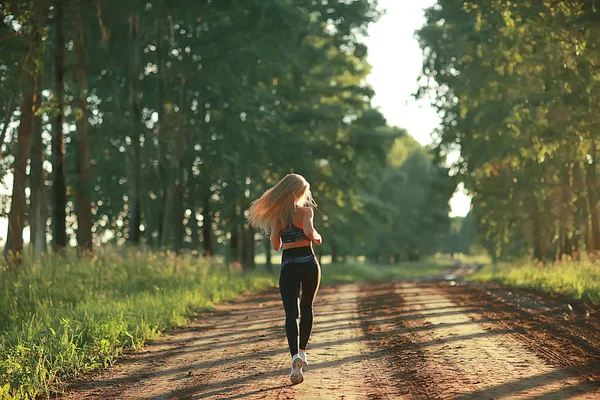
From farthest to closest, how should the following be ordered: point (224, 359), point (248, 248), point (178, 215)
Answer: point (248, 248), point (178, 215), point (224, 359)

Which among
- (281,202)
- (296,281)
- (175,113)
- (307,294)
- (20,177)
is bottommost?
(307,294)

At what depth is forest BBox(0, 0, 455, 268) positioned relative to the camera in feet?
64.0

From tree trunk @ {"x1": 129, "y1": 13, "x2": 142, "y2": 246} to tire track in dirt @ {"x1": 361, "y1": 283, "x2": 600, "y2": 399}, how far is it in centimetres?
1416

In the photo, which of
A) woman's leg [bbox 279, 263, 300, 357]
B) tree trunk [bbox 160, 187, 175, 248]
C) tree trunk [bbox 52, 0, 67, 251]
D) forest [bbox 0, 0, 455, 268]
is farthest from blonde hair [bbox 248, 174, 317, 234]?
tree trunk [bbox 160, 187, 175, 248]

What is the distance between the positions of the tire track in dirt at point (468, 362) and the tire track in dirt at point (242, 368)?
0.43 meters

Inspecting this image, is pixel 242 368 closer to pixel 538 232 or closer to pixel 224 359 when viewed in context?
pixel 224 359

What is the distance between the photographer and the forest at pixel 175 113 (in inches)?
768

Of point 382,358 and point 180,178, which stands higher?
point 180,178

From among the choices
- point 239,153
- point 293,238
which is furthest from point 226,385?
point 239,153

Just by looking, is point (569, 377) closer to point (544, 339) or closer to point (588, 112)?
point (544, 339)

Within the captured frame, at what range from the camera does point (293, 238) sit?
8.55 metres

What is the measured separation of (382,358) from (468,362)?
Answer: 1046mm

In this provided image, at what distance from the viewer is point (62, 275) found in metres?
16.0

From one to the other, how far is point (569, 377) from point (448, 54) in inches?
923
